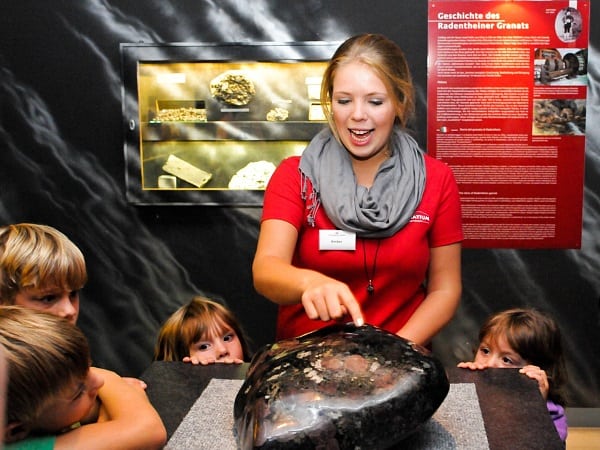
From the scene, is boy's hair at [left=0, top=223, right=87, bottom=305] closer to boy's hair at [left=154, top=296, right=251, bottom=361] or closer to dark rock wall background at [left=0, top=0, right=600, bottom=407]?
boy's hair at [left=154, top=296, right=251, bottom=361]

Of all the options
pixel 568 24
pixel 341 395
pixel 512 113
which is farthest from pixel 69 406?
pixel 568 24

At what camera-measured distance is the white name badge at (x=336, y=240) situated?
198 cm

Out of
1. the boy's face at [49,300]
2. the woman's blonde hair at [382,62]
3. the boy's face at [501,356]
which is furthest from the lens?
the boy's face at [501,356]

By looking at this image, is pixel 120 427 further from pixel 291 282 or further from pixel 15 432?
pixel 291 282

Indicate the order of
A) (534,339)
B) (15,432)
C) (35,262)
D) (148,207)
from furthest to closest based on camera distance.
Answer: (148,207) < (534,339) < (35,262) < (15,432)

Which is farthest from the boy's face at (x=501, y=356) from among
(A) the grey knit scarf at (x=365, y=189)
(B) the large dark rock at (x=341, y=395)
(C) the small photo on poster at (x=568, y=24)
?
(C) the small photo on poster at (x=568, y=24)

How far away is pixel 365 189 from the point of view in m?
2.06

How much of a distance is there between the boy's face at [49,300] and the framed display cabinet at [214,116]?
2044mm

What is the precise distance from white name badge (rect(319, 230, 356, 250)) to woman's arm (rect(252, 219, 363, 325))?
73 millimetres

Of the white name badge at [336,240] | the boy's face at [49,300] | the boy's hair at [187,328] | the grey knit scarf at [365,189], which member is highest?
the grey knit scarf at [365,189]

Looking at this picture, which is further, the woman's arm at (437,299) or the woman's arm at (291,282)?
the woman's arm at (437,299)

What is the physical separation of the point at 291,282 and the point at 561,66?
9.11 feet

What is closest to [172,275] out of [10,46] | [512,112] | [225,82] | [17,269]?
[225,82]

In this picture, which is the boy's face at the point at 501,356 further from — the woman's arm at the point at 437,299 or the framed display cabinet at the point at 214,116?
the framed display cabinet at the point at 214,116
